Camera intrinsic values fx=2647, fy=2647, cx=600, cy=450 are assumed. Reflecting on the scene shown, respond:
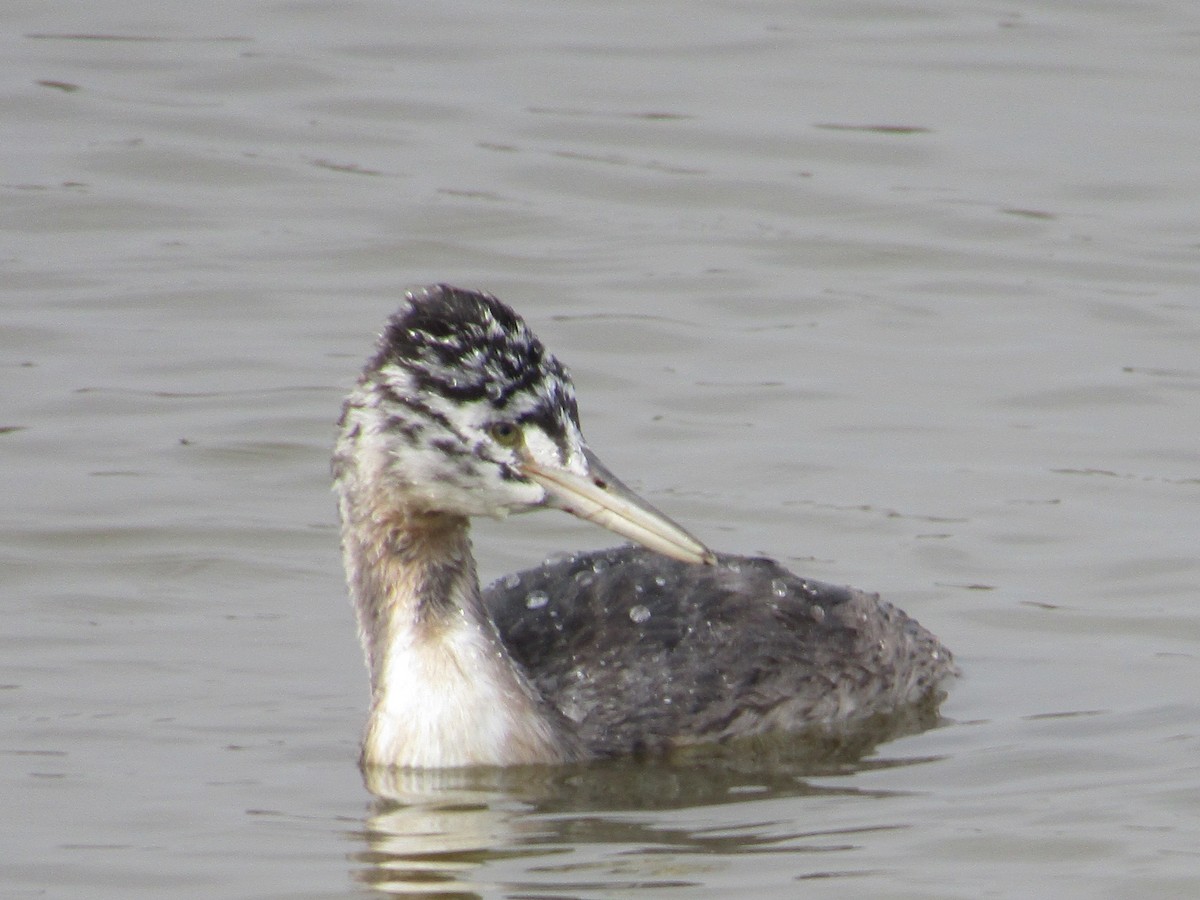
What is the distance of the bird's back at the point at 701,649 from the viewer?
29.5 feet

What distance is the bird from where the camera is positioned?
8.35 metres

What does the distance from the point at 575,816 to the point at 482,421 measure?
1.27 m

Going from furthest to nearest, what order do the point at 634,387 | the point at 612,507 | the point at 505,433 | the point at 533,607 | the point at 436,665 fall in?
the point at 634,387, the point at 533,607, the point at 436,665, the point at 505,433, the point at 612,507

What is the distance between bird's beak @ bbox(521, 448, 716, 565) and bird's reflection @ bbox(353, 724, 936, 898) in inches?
32.7

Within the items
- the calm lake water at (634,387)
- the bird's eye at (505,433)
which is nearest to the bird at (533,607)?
the bird's eye at (505,433)

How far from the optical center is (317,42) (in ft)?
61.4

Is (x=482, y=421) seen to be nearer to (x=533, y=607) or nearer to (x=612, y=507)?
(x=612, y=507)

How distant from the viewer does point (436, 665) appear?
8641mm

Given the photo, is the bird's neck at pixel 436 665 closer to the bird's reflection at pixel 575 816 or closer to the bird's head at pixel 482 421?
the bird's reflection at pixel 575 816

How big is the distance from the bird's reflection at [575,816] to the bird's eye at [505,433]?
1104mm

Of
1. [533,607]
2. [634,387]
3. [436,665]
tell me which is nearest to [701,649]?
[533,607]

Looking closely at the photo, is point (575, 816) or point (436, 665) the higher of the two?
point (436, 665)

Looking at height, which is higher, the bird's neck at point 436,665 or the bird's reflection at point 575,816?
the bird's neck at point 436,665

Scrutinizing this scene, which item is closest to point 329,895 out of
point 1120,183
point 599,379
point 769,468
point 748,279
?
point 769,468
